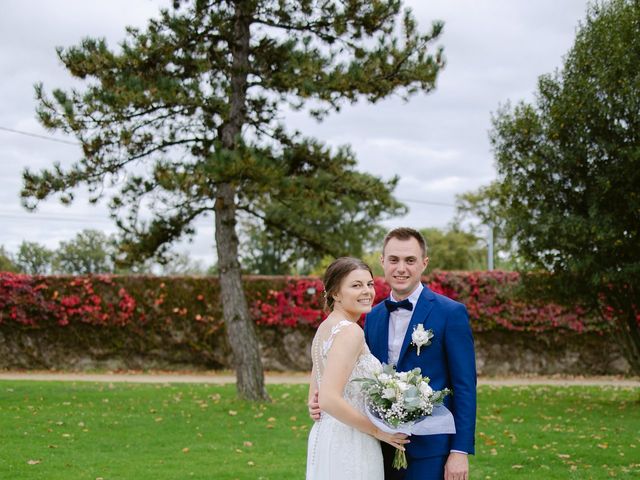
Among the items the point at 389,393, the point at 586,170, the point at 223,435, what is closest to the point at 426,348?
the point at 389,393

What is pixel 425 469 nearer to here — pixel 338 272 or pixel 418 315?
pixel 418 315

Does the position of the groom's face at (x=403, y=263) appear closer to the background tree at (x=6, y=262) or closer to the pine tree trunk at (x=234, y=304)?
the pine tree trunk at (x=234, y=304)

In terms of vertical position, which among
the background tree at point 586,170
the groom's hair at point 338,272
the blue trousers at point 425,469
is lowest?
the blue trousers at point 425,469

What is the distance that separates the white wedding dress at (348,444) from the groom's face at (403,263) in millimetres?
313

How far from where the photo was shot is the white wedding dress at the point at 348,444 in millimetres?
3586

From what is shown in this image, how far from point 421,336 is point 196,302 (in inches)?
649

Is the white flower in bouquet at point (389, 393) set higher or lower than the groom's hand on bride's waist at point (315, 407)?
higher

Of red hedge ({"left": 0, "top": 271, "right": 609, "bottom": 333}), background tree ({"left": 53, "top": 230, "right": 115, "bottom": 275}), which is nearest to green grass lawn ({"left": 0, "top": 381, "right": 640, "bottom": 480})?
red hedge ({"left": 0, "top": 271, "right": 609, "bottom": 333})

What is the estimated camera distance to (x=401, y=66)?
12250 millimetres

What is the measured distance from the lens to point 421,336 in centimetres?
352

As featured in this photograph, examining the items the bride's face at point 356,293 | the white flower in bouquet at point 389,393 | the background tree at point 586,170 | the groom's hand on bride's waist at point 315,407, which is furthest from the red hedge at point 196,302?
the white flower in bouquet at point 389,393

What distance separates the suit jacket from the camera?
11.6 feet

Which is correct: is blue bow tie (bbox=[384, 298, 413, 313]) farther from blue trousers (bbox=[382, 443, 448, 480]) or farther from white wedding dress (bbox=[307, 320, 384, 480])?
blue trousers (bbox=[382, 443, 448, 480])

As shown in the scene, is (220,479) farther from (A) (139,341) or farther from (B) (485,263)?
(B) (485,263)
